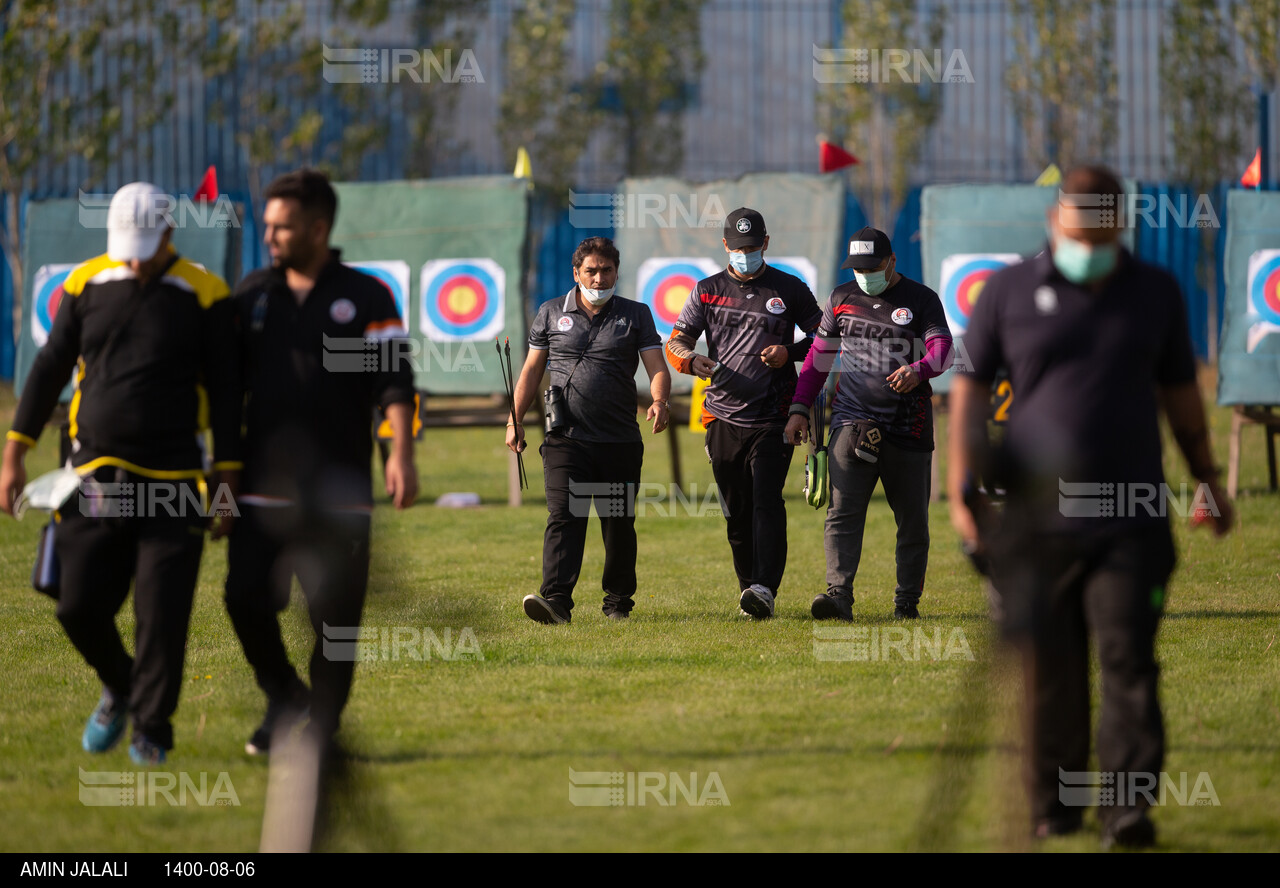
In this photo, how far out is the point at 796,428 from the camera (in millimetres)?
7336

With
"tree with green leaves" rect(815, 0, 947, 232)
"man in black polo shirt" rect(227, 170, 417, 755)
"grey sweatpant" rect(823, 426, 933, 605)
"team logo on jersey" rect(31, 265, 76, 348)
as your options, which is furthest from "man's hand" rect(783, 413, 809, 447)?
"tree with green leaves" rect(815, 0, 947, 232)

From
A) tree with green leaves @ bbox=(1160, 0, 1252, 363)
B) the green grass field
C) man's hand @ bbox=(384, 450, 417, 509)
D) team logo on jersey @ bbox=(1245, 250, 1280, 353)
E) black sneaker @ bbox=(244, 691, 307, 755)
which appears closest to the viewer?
the green grass field

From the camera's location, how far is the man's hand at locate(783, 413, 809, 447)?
7.34 m

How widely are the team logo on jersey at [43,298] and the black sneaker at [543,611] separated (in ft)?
26.9

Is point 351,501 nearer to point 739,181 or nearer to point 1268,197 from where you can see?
point 739,181

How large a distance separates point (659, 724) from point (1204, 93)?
18365 millimetres

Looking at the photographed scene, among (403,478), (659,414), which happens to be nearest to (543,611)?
(659,414)

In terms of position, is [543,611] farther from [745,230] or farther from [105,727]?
[105,727]

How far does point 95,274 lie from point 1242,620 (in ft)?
18.5

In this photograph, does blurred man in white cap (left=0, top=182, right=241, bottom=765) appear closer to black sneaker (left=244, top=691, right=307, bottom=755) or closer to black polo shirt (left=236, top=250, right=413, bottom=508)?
black polo shirt (left=236, top=250, right=413, bottom=508)

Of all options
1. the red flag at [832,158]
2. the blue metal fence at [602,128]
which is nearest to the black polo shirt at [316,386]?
the red flag at [832,158]

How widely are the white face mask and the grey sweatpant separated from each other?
137 centimetres

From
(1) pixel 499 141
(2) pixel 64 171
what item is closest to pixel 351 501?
(2) pixel 64 171

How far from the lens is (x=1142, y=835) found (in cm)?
403
